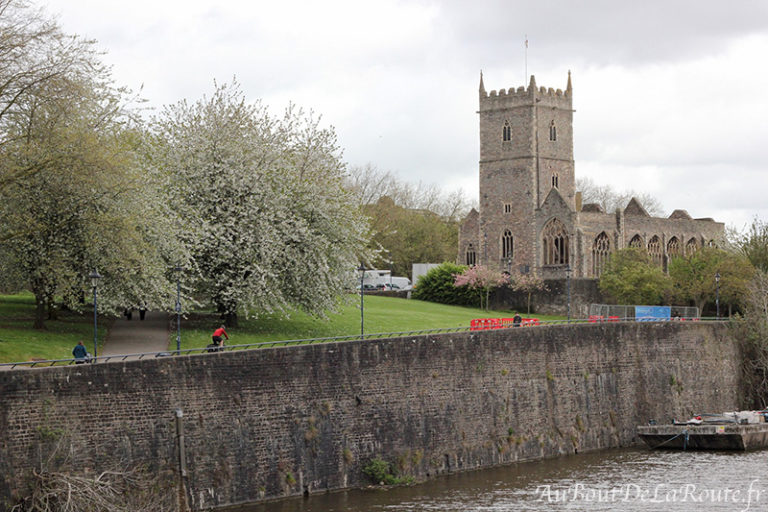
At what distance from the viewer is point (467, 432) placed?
36.5 meters

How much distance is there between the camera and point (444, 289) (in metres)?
72.1

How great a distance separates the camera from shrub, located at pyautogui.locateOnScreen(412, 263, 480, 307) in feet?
234

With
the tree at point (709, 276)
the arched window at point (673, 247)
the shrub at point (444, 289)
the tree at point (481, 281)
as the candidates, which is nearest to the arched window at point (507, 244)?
the shrub at point (444, 289)

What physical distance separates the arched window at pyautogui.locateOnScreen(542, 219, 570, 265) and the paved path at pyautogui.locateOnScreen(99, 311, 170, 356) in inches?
1491

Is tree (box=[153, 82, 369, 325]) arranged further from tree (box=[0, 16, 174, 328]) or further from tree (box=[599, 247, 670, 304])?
tree (box=[599, 247, 670, 304])

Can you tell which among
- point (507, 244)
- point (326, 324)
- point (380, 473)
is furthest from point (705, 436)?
point (507, 244)

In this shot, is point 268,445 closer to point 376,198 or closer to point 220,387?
point 220,387

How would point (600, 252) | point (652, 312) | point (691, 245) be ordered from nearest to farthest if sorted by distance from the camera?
point (652, 312), point (600, 252), point (691, 245)

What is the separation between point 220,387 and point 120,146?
1111 centimetres

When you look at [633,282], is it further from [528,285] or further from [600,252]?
[600,252]

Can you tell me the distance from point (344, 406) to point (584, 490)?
7456mm

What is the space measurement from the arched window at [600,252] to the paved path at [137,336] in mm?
39130

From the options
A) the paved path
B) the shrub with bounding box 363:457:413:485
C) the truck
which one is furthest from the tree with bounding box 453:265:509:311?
the shrub with bounding box 363:457:413:485

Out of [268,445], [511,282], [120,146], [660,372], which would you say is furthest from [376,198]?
[268,445]
